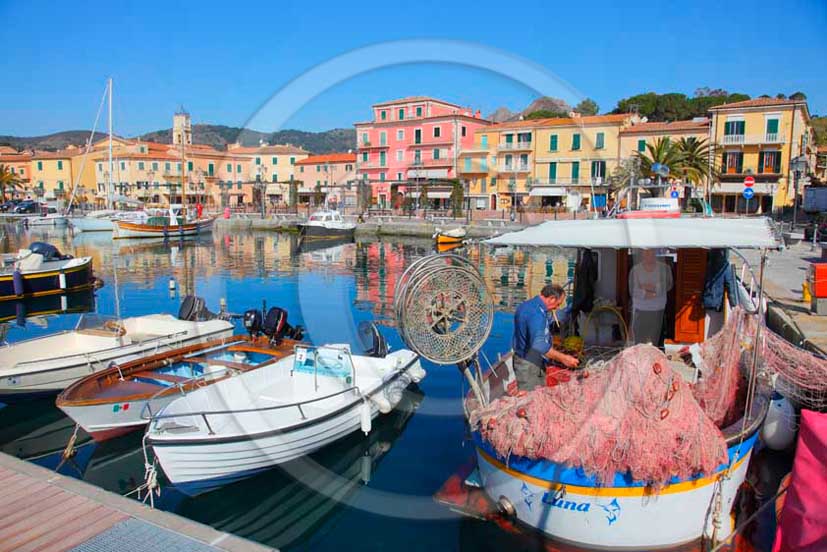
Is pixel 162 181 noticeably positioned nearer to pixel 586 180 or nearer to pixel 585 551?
pixel 586 180

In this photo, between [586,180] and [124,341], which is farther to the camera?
[586,180]

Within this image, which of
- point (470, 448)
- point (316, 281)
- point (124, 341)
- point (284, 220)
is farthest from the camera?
point (284, 220)

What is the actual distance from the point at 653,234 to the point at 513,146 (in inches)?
1896

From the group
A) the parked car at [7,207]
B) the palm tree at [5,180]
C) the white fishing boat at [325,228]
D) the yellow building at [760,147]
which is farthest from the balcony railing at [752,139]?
the palm tree at [5,180]

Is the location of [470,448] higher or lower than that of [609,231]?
lower

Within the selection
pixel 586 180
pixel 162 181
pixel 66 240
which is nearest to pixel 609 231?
pixel 586 180

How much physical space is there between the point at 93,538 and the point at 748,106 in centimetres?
5355

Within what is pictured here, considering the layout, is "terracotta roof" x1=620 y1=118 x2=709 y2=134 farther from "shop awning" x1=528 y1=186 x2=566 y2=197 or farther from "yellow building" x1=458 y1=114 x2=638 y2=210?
"shop awning" x1=528 y1=186 x2=566 y2=197

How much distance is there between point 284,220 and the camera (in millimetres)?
58469

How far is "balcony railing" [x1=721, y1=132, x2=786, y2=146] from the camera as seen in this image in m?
46.4

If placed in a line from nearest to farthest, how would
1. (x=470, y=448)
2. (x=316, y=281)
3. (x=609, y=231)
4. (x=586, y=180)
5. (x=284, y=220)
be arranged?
(x=609, y=231), (x=470, y=448), (x=316, y=281), (x=586, y=180), (x=284, y=220)

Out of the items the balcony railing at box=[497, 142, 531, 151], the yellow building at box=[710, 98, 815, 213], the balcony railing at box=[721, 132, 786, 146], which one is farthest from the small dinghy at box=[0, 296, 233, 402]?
the balcony railing at box=[721, 132, 786, 146]

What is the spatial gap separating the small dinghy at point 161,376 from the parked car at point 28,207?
2960 inches

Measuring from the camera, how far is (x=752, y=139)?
4725 centimetres
